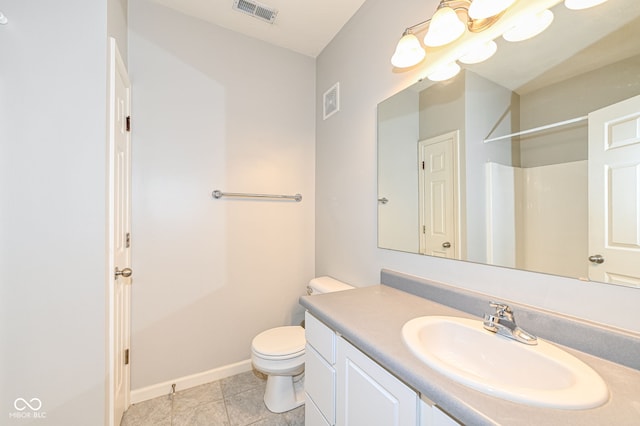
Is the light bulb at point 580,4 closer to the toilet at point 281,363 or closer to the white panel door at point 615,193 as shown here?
the white panel door at point 615,193

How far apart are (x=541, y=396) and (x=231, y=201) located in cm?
183

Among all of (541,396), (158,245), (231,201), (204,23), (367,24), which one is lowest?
(541,396)

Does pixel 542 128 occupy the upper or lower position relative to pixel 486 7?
lower

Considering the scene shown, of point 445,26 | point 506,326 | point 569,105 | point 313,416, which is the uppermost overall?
point 445,26

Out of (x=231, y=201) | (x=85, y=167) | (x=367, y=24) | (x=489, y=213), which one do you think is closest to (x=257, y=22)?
(x=367, y=24)

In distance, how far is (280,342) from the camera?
1.57m

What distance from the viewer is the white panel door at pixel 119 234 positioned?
1188 mm

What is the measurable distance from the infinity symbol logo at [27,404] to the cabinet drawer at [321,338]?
1131 millimetres

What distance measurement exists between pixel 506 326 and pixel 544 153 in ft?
1.87

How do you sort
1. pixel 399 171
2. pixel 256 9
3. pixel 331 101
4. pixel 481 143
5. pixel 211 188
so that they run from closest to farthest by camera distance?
pixel 481 143 < pixel 399 171 < pixel 256 9 < pixel 211 188 < pixel 331 101

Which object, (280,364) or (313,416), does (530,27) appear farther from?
(280,364)

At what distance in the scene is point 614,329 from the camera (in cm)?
66

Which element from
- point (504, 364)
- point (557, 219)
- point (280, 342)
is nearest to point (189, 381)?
point (280, 342)

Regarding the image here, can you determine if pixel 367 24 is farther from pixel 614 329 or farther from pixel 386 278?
pixel 614 329
